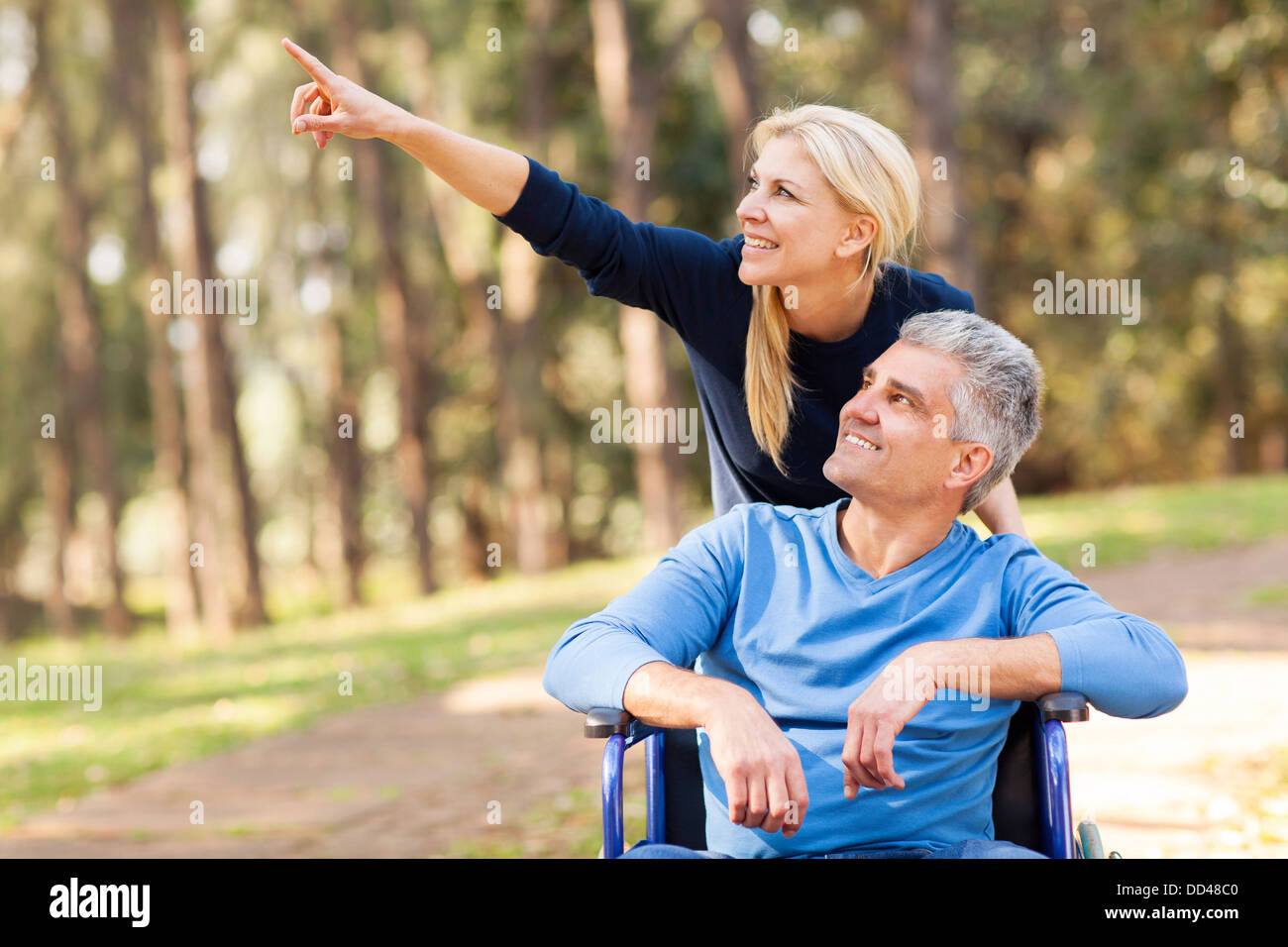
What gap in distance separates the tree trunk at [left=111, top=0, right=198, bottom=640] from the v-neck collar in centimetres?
1632

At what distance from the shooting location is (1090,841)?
2395 mm

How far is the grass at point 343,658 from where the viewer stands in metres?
7.35

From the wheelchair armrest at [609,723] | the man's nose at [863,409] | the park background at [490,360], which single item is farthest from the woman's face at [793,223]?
the park background at [490,360]

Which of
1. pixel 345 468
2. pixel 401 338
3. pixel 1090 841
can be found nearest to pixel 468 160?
pixel 1090 841

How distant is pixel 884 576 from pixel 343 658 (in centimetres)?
910

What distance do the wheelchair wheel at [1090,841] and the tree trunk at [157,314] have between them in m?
16.5

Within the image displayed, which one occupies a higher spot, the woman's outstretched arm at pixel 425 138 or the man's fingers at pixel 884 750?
the woman's outstretched arm at pixel 425 138

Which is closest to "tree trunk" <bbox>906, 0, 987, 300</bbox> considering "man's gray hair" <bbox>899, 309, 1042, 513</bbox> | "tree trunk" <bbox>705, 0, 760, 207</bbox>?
"tree trunk" <bbox>705, 0, 760, 207</bbox>

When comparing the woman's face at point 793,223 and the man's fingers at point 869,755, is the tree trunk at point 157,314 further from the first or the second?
the man's fingers at point 869,755

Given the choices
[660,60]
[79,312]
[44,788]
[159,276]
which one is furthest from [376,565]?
[44,788]
